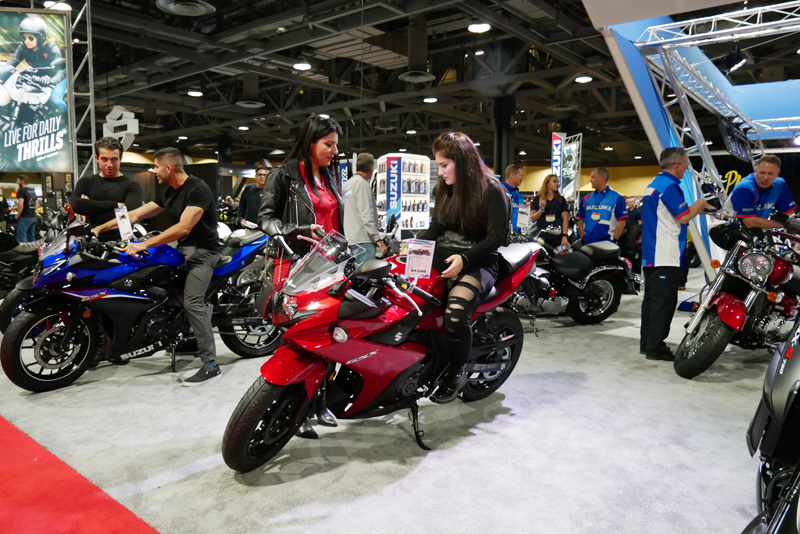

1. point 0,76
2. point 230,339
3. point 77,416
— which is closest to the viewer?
point 77,416

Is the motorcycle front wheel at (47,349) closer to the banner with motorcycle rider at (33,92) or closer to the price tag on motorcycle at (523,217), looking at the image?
the banner with motorcycle rider at (33,92)

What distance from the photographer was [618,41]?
17.4ft

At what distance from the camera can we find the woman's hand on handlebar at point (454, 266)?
2.54 metres

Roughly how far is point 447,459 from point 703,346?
226cm

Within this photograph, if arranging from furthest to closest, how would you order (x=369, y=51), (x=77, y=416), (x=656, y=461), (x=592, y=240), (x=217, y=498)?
1. (x=369, y=51)
2. (x=592, y=240)
3. (x=77, y=416)
4. (x=656, y=461)
5. (x=217, y=498)

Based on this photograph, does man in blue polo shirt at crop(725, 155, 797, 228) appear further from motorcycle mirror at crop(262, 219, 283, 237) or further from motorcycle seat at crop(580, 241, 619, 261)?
motorcycle mirror at crop(262, 219, 283, 237)

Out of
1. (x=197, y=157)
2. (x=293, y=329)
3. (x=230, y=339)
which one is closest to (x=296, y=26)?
(x=230, y=339)

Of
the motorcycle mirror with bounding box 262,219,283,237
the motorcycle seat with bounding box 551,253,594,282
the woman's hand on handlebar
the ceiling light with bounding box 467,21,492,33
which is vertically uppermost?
the ceiling light with bounding box 467,21,492,33

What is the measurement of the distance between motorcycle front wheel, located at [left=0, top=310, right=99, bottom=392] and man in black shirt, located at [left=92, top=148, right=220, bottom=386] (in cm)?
65

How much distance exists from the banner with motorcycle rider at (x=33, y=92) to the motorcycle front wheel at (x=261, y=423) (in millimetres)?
3916

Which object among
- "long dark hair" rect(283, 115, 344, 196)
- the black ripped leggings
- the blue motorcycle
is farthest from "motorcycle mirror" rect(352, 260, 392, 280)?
the blue motorcycle

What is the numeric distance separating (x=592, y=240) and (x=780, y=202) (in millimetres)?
1927

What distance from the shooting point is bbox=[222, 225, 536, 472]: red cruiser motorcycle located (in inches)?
89.4

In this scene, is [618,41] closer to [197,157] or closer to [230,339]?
[230,339]
